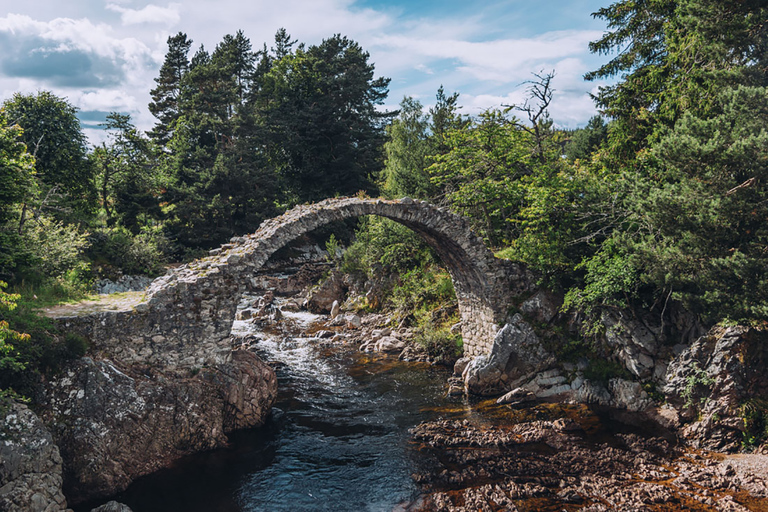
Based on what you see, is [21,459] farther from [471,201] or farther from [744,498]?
[471,201]

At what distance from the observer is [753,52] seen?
9766 mm

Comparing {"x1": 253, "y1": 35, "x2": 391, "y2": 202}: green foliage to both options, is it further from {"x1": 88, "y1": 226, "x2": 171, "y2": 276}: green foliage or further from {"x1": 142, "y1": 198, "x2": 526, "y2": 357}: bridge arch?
{"x1": 142, "y1": 198, "x2": 526, "y2": 357}: bridge arch

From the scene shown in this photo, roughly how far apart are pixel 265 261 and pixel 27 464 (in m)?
6.10

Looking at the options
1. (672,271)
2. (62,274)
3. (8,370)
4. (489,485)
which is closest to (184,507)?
(8,370)

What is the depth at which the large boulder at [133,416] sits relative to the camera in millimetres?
8555

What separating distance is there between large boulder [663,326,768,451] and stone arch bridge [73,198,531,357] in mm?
5548

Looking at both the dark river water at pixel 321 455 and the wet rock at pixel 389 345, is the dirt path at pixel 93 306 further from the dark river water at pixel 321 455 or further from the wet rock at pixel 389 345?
the wet rock at pixel 389 345

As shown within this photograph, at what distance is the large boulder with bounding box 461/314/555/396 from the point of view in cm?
1347

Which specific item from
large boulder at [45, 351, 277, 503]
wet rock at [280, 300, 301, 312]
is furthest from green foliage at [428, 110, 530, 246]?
wet rock at [280, 300, 301, 312]

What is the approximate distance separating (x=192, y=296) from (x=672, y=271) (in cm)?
1149

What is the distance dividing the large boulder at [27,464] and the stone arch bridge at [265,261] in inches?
96.9

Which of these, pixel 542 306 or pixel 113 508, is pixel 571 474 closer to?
pixel 542 306

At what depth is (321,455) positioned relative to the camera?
411 inches

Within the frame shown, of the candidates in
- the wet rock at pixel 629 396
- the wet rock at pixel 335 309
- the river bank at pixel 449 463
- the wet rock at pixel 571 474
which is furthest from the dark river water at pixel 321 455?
the wet rock at pixel 335 309
